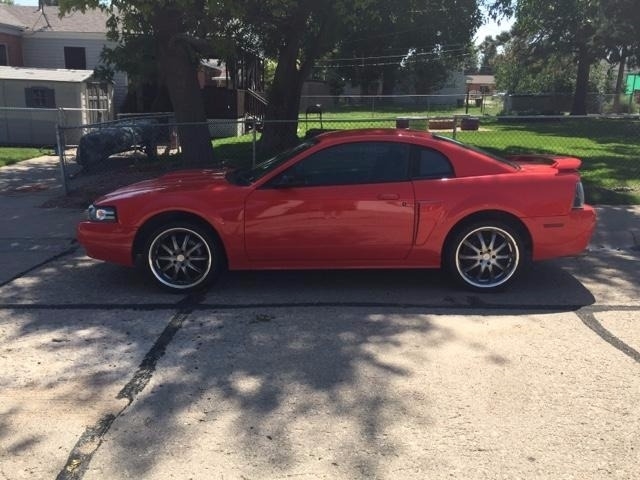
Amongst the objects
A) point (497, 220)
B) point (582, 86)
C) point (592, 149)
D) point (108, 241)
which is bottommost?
point (108, 241)

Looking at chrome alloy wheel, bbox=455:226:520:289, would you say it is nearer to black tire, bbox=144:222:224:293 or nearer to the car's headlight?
black tire, bbox=144:222:224:293

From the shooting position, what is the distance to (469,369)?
4.20 m

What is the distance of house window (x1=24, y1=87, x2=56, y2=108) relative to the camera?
21031mm

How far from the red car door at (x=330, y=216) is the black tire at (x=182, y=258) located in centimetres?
36

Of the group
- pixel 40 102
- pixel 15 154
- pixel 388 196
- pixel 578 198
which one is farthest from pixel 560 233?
pixel 40 102

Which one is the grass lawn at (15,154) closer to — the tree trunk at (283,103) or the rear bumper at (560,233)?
the tree trunk at (283,103)

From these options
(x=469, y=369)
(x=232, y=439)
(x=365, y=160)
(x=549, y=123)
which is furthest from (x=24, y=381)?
Result: (x=549, y=123)

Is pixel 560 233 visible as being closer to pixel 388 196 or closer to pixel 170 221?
pixel 388 196

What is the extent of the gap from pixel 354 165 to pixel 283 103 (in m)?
10.2

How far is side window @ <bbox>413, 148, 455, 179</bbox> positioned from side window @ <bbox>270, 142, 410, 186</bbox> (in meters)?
0.10

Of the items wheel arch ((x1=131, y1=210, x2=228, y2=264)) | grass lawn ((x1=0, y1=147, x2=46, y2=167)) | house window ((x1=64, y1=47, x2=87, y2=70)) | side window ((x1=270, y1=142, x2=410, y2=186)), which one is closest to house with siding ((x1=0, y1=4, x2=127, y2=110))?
house window ((x1=64, y1=47, x2=87, y2=70))

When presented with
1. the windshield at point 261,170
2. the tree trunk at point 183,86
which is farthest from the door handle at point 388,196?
the tree trunk at point 183,86

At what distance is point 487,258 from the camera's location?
5.80 m

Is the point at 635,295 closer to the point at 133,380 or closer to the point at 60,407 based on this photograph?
the point at 133,380
